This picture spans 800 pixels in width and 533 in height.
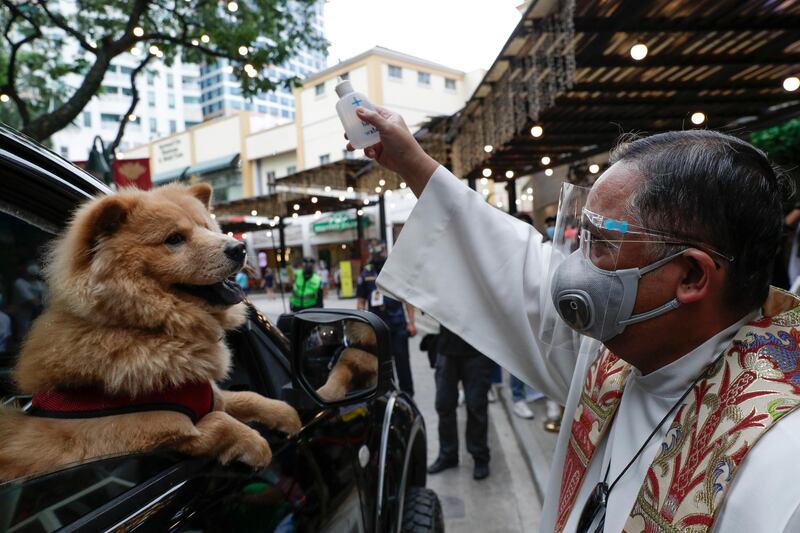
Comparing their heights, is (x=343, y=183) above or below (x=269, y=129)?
below

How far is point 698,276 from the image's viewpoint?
119 cm

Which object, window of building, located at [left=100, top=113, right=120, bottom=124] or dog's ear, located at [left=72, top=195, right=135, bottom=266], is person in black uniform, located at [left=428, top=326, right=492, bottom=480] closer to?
dog's ear, located at [left=72, top=195, right=135, bottom=266]

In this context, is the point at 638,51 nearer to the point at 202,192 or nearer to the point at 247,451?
the point at 202,192

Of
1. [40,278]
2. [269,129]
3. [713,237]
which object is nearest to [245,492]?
[40,278]

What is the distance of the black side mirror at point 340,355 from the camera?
178cm

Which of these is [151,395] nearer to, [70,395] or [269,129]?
[70,395]

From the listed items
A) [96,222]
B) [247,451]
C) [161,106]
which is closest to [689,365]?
[247,451]

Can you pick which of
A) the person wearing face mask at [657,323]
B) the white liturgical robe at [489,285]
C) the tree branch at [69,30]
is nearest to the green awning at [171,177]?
the white liturgical robe at [489,285]

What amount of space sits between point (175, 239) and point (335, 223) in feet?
94.6

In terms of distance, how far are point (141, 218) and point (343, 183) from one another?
13.2m

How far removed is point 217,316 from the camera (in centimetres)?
158

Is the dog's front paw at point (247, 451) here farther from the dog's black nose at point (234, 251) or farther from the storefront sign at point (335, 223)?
the storefront sign at point (335, 223)

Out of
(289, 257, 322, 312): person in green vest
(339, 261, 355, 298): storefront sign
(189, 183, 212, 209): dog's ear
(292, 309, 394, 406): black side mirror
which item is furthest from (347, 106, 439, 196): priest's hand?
(339, 261, 355, 298): storefront sign

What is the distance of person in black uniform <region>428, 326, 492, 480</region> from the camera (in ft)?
16.6
